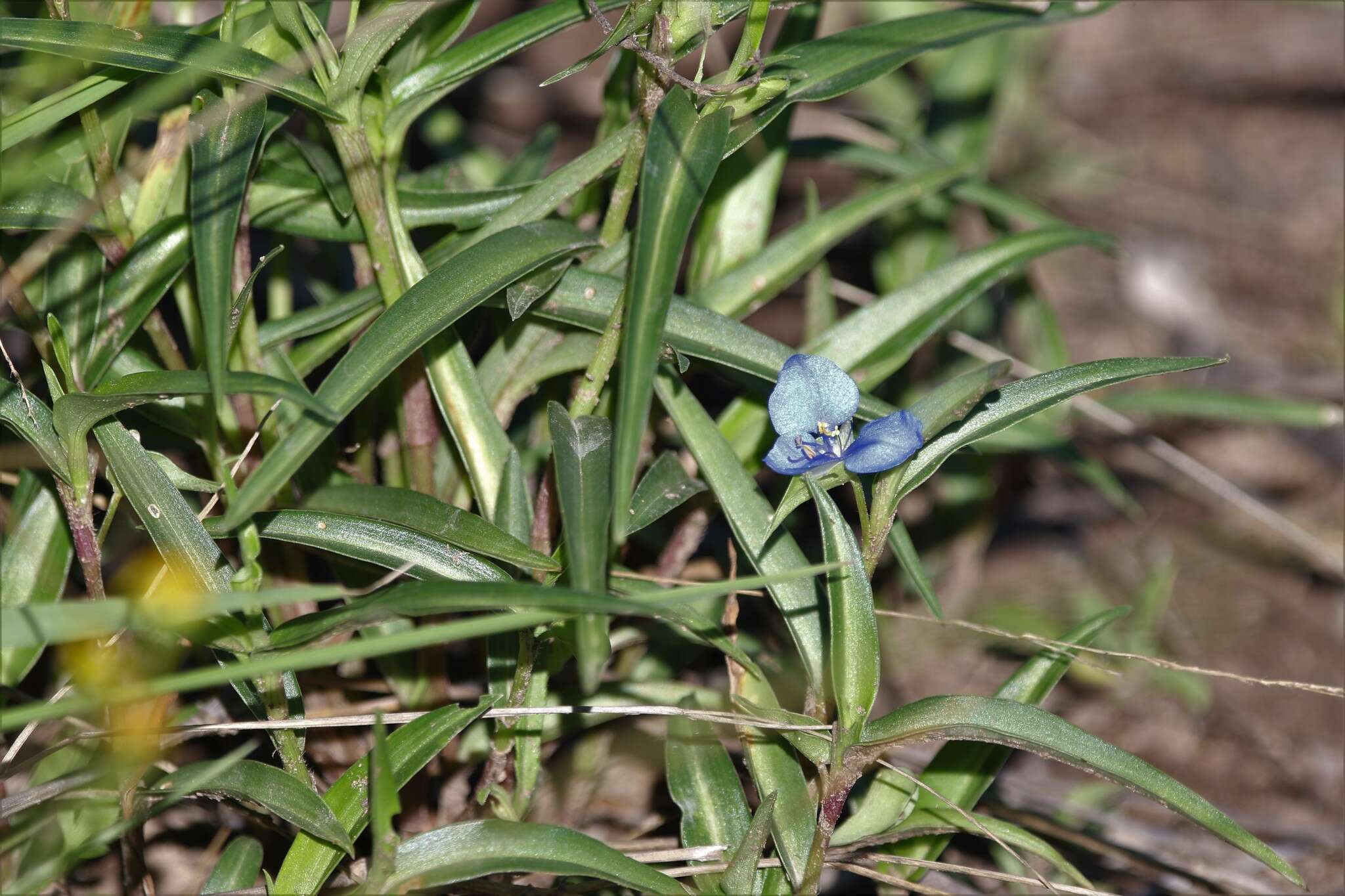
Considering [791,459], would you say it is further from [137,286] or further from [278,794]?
[137,286]

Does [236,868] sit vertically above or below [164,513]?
below

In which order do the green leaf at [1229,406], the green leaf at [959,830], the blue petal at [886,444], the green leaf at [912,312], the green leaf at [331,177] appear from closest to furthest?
the blue petal at [886,444] < the green leaf at [959,830] < the green leaf at [331,177] < the green leaf at [912,312] < the green leaf at [1229,406]

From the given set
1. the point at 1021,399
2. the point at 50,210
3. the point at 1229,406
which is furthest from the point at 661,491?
the point at 1229,406

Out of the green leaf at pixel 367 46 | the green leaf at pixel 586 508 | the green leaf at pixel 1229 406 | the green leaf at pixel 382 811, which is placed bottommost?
the green leaf at pixel 382 811

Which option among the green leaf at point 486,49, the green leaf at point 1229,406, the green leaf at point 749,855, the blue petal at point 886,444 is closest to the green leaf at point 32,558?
the green leaf at point 486,49

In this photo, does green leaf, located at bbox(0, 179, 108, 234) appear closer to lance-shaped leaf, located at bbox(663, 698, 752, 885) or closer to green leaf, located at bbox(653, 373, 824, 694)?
green leaf, located at bbox(653, 373, 824, 694)

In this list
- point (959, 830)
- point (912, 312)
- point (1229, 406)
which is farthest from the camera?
point (1229, 406)

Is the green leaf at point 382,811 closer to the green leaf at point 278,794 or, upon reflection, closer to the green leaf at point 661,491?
the green leaf at point 278,794

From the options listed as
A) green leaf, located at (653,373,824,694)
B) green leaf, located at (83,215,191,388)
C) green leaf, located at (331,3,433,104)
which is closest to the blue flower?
green leaf, located at (653,373,824,694)
